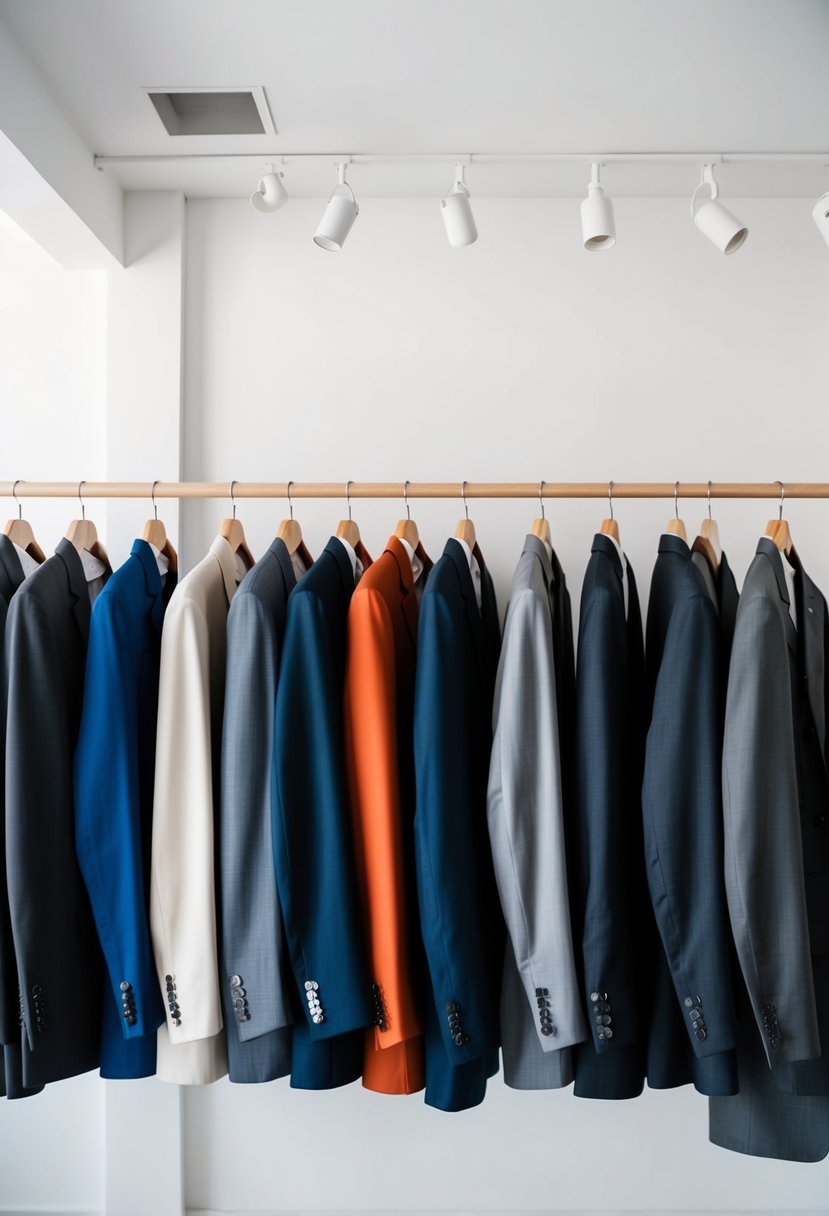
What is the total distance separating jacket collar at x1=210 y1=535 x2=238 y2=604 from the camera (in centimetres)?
186

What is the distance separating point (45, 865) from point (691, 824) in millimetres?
1122

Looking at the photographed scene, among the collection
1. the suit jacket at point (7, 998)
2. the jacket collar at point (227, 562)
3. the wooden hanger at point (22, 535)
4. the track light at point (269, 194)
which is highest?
the track light at point (269, 194)

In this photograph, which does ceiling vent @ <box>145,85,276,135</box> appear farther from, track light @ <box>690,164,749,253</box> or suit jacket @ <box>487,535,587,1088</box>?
suit jacket @ <box>487,535,587,1088</box>

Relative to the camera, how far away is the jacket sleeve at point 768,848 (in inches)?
60.7

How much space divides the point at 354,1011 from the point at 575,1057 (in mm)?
443

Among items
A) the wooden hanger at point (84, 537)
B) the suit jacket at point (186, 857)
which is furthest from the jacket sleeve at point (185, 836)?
the wooden hanger at point (84, 537)

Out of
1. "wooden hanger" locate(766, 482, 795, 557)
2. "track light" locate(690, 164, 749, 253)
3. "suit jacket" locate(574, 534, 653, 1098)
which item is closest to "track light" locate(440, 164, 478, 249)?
"track light" locate(690, 164, 749, 253)

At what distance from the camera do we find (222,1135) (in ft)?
7.64

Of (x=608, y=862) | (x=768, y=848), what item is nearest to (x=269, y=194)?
(x=608, y=862)

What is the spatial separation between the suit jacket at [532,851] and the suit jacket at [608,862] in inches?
1.7

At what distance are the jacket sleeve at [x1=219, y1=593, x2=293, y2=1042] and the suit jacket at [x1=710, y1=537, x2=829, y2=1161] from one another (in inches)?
31.4

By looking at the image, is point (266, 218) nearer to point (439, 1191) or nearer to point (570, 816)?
point (570, 816)

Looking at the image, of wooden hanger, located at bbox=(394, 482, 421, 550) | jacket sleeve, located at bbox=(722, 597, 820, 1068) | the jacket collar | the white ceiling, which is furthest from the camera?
wooden hanger, located at bbox=(394, 482, 421, 550)

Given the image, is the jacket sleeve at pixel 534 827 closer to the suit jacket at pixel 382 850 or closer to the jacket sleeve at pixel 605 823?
the jacket sleeve at pixel 605 823
